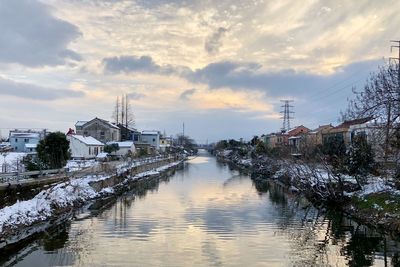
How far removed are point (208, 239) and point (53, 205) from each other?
388 inches

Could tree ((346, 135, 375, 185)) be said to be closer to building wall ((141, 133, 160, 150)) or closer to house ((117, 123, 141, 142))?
house ((117, 123, 141, 142))

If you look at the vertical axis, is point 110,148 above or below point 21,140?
below

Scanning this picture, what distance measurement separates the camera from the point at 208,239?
20484mm

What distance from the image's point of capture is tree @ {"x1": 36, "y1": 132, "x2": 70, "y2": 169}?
125ft

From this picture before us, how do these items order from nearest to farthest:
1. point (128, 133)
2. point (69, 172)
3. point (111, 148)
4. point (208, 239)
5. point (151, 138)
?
point (208, 239) → point (69, 172) → point (111, 148) → point (128, 133) → point (151, 138)

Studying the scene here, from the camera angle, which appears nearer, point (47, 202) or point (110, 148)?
point (47, 202)

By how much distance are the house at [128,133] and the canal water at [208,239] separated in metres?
79.1

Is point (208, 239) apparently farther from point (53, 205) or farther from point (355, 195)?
point (355, 195)

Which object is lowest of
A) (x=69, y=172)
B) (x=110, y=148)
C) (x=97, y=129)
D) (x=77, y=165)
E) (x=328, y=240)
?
(x=328, y=240)

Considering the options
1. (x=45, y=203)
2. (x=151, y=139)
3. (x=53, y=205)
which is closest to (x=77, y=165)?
(x=53, y=205)

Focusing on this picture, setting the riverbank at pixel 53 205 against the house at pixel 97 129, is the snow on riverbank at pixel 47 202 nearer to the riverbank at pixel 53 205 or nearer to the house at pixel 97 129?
the riverbank at pixel 53 205

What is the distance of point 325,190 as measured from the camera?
105 ft

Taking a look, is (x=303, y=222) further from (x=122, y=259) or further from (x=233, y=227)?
(x=122, y=259)

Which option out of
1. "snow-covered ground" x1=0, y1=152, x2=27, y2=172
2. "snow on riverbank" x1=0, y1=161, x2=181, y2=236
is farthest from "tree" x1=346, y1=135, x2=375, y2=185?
"snow-covered ground" x1=0, y1=152, x2=27, y2=172
